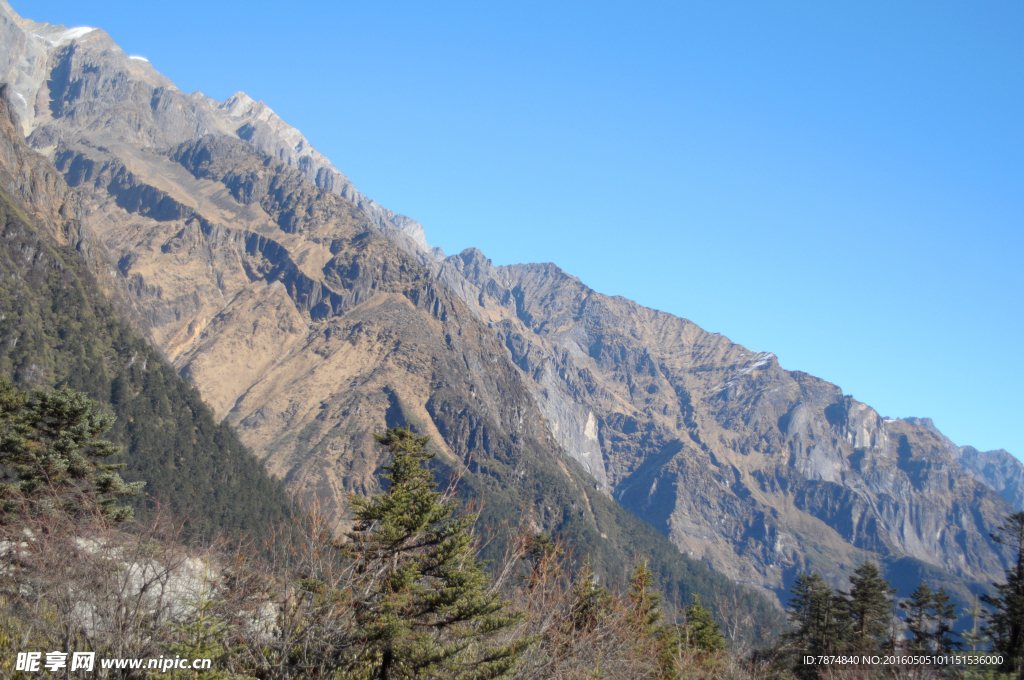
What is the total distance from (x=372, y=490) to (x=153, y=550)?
176930 millimetres

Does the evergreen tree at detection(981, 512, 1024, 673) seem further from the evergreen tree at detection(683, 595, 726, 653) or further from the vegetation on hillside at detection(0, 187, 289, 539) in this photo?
the vegetation on hillside at detection(0, 187, 289, 539)

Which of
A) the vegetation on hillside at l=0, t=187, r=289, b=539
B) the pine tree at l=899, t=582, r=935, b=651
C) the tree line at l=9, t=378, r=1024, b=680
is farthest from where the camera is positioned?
the vegetation on hillside at l=0, t=187, r=289, b=539

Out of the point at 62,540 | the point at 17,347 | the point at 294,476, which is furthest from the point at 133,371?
the point at 62,540

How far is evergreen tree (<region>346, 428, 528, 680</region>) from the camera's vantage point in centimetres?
1775

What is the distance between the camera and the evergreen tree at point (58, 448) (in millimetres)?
27922

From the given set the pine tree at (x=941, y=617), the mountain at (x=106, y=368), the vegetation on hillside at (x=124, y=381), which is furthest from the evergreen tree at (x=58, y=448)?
the vegetation on hillside at (x=124, y=381)

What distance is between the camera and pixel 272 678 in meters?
15.4

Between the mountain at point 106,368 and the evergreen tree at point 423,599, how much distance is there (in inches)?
3267

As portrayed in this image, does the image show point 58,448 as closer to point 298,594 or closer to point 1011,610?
point 298,594

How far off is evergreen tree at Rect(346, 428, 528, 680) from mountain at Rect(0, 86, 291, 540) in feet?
272

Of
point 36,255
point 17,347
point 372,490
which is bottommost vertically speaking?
point 372,490

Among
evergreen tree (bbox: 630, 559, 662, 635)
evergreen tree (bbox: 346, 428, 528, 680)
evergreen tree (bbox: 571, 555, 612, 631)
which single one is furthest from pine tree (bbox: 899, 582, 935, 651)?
evergreen tree (bbox: 346, 428, 528, 680)

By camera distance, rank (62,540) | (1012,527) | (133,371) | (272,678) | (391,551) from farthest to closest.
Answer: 1. (133,371)
2. (1012,527)
3. (391,551)
4. (62,540)
5. (272,678)

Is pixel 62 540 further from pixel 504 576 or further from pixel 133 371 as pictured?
pixel 133 371
